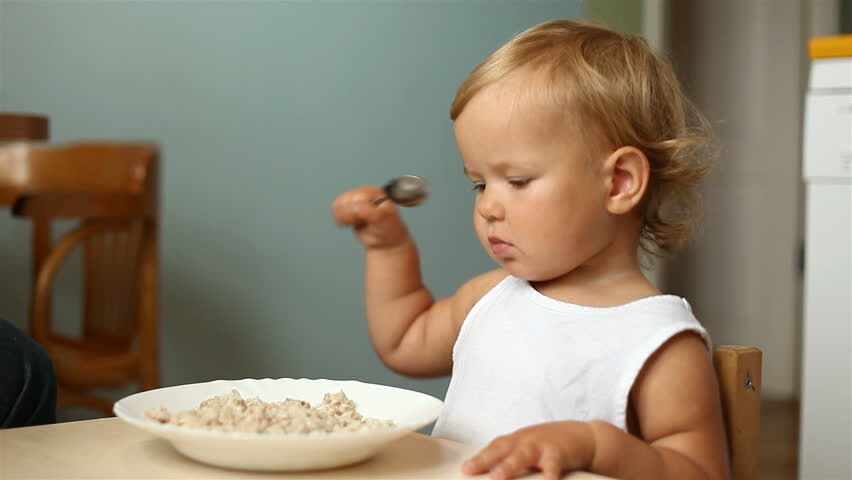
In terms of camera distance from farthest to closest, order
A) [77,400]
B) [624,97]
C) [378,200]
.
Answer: [77,400] → [378,200] → [624,97]

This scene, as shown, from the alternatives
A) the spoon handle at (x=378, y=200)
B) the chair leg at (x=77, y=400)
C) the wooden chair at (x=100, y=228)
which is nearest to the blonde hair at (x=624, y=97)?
the spoon handle at (x=378, y=200)

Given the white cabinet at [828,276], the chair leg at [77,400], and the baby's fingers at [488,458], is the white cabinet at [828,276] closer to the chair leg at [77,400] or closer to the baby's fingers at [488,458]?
the baby's fingers at [488,458]

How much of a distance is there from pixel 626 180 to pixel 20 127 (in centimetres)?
146

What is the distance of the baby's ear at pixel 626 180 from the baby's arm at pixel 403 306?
0.18m

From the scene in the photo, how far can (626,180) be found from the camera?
894mm

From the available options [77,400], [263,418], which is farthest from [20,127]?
[263,418]

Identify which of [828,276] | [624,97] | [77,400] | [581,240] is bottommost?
[77,400]

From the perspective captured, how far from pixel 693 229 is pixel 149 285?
4.04ft

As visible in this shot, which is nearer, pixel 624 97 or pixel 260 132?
pixel 624 97

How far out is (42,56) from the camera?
2.21 metres

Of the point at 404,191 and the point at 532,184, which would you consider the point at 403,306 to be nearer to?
the point at 404,191

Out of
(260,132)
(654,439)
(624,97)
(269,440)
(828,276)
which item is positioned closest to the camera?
(269,440)

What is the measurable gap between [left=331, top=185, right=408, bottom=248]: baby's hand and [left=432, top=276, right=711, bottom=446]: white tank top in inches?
6.2

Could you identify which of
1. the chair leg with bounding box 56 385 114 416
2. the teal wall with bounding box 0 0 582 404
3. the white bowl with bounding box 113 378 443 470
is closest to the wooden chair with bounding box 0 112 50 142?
the teal wall with bounding box 0 0 582 404
